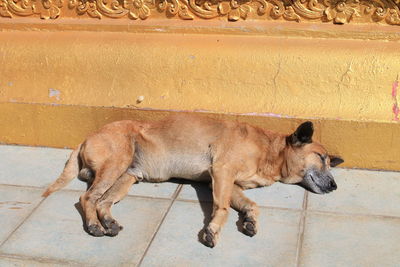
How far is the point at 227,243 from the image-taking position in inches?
173

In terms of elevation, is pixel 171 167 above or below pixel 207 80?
below

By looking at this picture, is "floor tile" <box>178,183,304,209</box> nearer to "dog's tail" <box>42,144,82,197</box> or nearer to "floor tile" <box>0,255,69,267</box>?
"dog's tail" <box>42,144,82,197</box>

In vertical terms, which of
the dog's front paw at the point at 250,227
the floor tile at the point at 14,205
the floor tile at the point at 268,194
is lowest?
the floor tile at the point at 268,194

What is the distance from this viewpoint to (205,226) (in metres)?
4.62

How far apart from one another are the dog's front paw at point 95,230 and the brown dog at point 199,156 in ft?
1.55

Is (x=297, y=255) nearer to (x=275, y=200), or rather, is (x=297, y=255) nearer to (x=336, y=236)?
(x=336, y=236)

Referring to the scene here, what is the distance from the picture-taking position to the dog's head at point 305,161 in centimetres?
523

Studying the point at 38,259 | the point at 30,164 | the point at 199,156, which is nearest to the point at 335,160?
the point at 199,156

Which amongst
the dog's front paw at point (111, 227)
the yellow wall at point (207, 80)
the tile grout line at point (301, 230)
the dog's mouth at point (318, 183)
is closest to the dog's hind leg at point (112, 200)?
the dog's front paw at point (111, 227)

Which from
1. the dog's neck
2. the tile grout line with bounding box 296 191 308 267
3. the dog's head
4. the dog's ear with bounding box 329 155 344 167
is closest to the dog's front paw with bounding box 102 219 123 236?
the tile grout line with bounding box 296 191 308 267

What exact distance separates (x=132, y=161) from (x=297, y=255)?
1.79 m

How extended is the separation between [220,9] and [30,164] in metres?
2.28

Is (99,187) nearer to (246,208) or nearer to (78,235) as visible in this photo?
(78,235)

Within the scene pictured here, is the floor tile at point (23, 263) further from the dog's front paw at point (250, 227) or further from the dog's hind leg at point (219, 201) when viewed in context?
the dog's front paw at point (250, 227)
